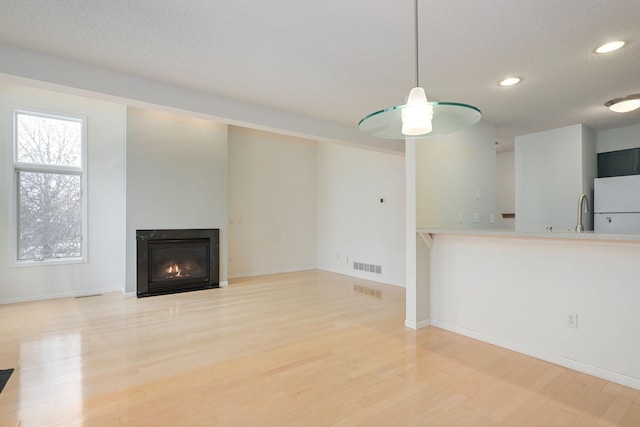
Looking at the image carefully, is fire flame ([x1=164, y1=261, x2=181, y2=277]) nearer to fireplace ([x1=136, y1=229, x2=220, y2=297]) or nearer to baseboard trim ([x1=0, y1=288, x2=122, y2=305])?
fireplace ([x1=136, y1=229, x2=220, y2=297])

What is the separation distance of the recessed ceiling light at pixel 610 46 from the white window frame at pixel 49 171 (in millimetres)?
6540

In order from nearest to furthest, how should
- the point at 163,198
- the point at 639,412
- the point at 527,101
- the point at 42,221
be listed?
1. the point at 639,412
2. the point at 527,101
3. the point at 42,221
4. the point at 163,198

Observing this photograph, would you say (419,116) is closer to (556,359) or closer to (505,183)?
(556,359)

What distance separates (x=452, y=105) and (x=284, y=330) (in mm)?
2844

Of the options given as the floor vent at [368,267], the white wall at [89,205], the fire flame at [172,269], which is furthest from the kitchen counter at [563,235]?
the white wall at [89,205]

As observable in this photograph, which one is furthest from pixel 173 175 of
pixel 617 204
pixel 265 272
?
pixel 617 204

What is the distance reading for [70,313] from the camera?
161 inches

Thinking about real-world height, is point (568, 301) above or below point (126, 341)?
above

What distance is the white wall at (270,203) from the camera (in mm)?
6520

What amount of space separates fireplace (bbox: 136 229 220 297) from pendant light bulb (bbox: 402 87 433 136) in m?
4.69

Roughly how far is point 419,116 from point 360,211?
4.94 meters

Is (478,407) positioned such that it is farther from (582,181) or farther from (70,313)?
(70,313)

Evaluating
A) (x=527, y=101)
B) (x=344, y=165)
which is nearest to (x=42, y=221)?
(x=344, y=165)

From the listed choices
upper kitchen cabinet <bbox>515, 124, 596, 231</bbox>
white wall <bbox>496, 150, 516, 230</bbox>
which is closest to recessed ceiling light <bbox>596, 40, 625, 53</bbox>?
upper kitchen cabinet <bbox>515, 124, 596, 231</bbox>
